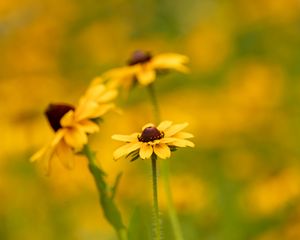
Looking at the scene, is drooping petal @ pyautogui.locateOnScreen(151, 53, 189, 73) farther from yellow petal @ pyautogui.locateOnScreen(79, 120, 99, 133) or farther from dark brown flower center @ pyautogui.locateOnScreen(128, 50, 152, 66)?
yellow petal @ pyautogui.locateOnScreen(79, 120, 99, 133)

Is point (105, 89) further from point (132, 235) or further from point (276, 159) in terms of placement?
point (276, 159)

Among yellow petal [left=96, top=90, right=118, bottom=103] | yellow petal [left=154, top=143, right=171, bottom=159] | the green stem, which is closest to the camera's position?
yellow petal [left=154, top=143, right=171, bottom=159]

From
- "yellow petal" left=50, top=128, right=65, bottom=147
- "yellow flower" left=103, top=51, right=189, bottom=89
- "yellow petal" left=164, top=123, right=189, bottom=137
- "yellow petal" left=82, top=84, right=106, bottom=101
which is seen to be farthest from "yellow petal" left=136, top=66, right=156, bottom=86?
"yellow petal" left=164, top=123, right=189, bottom=137

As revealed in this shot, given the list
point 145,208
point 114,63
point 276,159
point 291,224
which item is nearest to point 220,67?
point 114,63

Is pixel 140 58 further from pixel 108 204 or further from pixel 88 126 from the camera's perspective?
pixel 108 204

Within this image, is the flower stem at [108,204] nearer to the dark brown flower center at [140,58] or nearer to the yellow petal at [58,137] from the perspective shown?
the yellow petal at [58,137]
